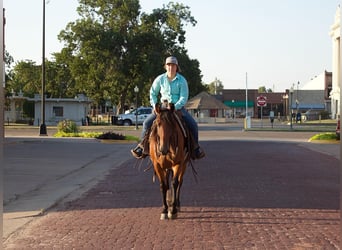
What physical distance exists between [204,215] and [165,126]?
5.93 ft

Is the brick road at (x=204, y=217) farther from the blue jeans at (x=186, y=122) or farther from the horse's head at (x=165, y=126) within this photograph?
the blue jeans at (x=186, y=122)

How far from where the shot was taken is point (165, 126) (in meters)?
8.59

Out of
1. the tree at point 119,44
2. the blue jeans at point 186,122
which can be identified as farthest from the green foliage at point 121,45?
the blue jeans at point 186,122

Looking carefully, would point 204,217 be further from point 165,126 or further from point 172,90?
point 172,90

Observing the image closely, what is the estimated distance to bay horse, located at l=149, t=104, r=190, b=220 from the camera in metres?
8.60

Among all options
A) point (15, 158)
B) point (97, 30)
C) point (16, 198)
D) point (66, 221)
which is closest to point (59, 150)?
point (15, 158)

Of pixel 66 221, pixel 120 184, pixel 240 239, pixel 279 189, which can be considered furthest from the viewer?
pixel 120 184

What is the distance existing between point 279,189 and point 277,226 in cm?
422

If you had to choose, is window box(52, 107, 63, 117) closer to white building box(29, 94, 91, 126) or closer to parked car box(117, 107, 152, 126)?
white building box(29, 94, 91, 126)

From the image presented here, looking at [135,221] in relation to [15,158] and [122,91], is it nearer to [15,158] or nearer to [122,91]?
[15,158]

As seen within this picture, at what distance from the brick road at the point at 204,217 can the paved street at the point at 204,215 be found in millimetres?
13

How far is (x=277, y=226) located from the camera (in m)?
8.51

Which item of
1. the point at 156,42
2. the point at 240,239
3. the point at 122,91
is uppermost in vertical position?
the point at 156,42

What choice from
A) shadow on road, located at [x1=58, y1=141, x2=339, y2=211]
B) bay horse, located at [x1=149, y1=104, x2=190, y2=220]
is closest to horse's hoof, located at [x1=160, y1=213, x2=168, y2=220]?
bay horse, located at [x1=149, y1=104, x2=190, y2=220]
